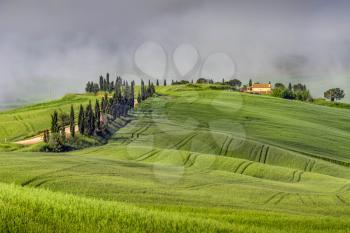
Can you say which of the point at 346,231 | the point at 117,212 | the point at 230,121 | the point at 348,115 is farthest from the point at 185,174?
the point at 348,115

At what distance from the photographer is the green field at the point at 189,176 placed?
52.1 feet

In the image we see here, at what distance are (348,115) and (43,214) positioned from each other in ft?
627

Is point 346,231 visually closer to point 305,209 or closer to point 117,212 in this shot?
point 117,212

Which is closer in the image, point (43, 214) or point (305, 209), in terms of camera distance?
point (43, 214)

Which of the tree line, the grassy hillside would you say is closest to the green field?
the grassy hillside

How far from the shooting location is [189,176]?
60.7 m

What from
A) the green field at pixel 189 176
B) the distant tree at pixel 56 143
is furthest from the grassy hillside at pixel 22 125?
the distant tree at pixel 56 143

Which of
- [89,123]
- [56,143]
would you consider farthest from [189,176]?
[89,123]

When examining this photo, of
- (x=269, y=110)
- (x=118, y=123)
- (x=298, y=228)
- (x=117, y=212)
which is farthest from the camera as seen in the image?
(x=269, y=110)

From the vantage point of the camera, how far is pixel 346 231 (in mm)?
21422

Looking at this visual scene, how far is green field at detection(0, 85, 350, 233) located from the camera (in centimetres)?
1589

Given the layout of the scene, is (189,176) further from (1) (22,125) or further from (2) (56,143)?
(1) (22,125)

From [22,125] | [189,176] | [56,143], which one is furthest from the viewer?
[22,125]

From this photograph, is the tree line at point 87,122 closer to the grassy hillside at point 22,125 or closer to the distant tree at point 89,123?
the distant tree at point 89,123
